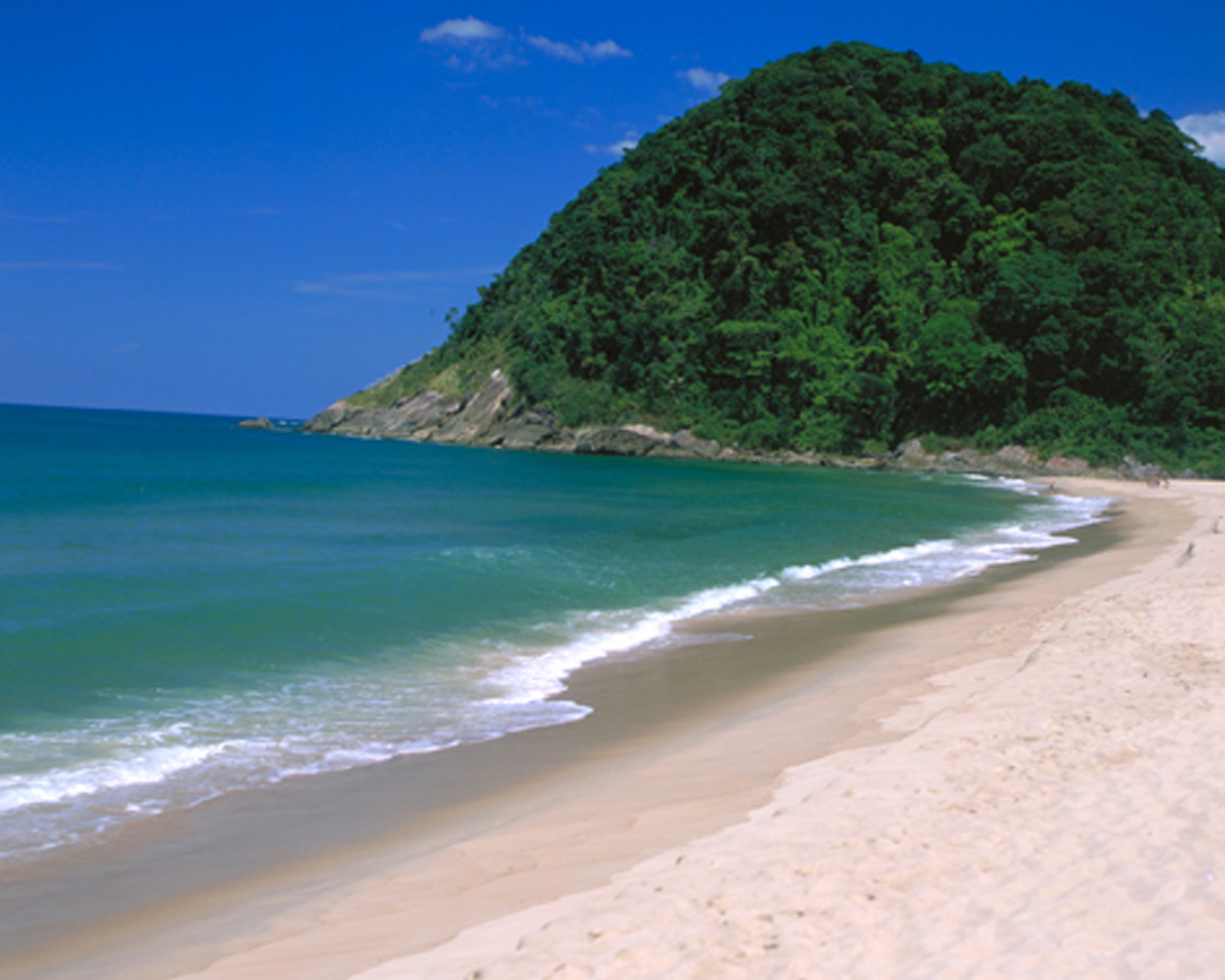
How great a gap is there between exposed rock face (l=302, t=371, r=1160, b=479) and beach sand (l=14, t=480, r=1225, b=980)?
61.4m

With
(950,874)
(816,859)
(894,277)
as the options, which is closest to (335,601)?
(816,859)

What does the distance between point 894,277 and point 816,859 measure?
269ft

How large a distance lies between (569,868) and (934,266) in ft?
273

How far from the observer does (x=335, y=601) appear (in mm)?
14328

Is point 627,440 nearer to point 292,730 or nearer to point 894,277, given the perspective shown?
point 894,277

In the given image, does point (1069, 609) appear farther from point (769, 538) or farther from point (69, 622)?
point (69, 622)

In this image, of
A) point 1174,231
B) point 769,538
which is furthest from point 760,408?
point 769,538

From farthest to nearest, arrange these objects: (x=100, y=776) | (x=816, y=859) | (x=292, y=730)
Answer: (x=292, y=730) → (x=100, y=776) → (x=816, y=859)

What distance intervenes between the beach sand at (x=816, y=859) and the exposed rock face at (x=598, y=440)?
6141 centimetres

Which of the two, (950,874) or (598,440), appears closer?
(950,874)

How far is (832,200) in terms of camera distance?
3342 inches

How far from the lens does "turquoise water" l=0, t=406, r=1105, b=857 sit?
7.89 metres

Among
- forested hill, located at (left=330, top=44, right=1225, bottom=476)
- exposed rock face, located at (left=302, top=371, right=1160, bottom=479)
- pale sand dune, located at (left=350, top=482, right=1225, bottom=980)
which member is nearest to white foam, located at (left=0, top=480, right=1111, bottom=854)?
pale sand dune, located at (left=350, top=482, right=1225, bottom=980)

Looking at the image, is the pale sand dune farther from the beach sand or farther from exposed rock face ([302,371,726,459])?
exposed rock face ([302,371,726,459])
